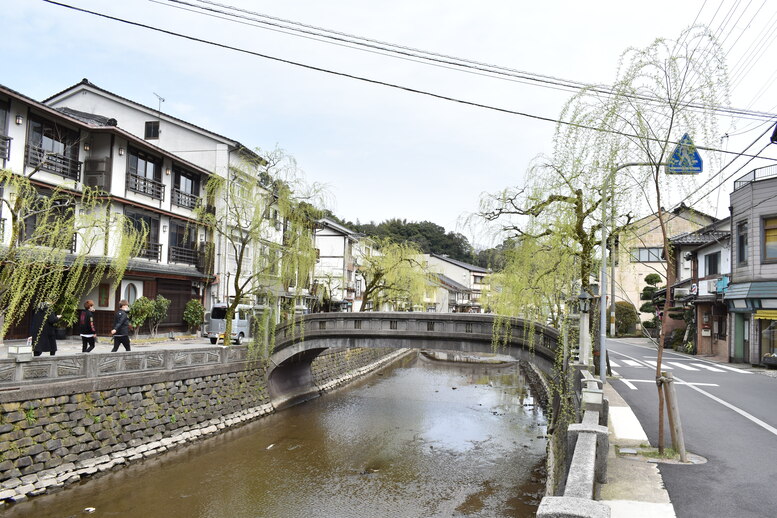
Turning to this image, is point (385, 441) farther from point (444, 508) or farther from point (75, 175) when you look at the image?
point (75, 175)

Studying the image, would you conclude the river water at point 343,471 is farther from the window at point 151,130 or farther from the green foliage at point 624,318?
the green foliage at point 624,318

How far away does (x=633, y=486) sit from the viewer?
7.39m

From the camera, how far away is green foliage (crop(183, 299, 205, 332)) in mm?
28672

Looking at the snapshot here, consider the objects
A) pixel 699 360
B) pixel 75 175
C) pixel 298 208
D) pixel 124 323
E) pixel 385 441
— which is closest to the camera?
pixel 124 323

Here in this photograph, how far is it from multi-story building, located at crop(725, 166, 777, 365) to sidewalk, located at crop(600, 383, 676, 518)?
19160 millimetres

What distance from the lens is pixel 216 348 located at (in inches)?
778

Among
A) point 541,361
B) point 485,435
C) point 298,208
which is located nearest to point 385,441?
point 485,435

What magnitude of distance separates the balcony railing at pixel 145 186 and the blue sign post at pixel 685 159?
23860mm

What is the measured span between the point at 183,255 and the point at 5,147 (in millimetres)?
10830

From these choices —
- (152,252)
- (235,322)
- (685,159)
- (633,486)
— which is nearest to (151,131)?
(152,252)

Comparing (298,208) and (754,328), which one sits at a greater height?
(298,208)

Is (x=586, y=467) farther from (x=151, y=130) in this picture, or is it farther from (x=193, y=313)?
(x=151, y=130)

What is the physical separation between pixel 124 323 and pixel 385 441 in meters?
9.65

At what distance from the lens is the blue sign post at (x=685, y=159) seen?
323 inches
